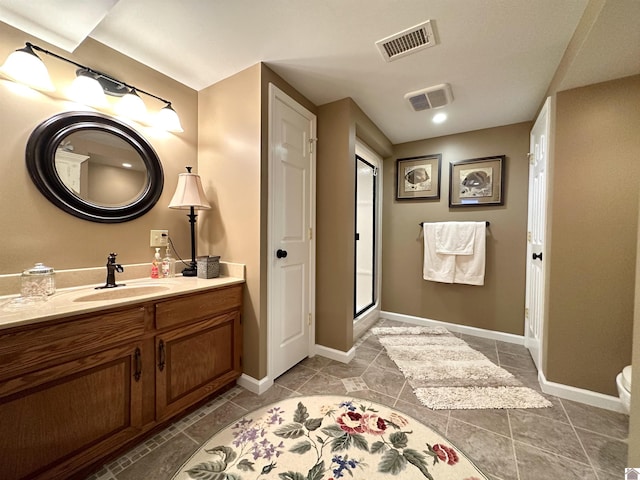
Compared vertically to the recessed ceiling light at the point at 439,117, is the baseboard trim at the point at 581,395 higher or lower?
lower

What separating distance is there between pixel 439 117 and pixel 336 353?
2.41 metres

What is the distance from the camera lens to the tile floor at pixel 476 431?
117cm

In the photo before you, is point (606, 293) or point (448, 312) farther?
point (448, 312)

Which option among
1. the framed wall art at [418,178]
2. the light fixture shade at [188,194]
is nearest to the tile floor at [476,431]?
the light fixture shade at [188,194]

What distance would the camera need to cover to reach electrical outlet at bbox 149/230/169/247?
177 cm

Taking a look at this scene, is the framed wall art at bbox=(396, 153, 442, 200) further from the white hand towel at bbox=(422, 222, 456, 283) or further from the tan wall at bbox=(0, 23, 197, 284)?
the tan wall at bbox=(0, 23, 197, 284)

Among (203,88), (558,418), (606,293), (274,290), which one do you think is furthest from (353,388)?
(203,88)

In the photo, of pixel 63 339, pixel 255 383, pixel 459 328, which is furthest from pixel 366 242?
pixel 63 339

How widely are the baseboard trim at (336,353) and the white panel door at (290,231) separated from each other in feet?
0.37

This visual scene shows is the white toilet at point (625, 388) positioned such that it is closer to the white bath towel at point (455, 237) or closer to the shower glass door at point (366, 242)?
the white bath towel at point (455, 237)

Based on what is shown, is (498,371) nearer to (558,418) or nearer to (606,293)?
(558,418)

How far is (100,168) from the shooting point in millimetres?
1530

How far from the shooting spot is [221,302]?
5.31 ft

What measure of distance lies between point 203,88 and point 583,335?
3260 millimetres
